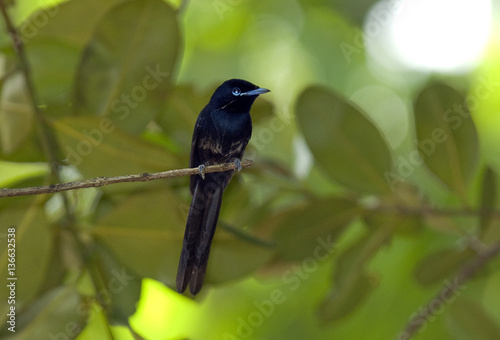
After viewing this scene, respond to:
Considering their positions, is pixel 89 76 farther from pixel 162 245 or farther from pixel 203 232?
pixel 203 232

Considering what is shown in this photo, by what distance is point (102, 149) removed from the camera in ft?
6.00

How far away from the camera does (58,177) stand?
1.87 meters

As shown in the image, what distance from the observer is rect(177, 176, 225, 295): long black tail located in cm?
137

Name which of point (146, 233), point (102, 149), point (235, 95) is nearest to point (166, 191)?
point (146, 233)

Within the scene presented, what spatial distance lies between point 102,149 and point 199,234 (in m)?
0.51

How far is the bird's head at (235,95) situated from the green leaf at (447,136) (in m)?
0.60

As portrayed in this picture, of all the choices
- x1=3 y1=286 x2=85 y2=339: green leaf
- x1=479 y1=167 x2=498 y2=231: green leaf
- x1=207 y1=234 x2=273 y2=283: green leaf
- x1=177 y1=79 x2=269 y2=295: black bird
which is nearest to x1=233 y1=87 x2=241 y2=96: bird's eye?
x1=177 y1=79 x2=269 y2=295: black bird

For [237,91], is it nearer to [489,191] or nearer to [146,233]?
[146,233]

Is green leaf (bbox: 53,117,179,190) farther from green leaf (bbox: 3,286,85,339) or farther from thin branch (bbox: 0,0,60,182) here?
green leaf (bbox: 3,286,85,339)

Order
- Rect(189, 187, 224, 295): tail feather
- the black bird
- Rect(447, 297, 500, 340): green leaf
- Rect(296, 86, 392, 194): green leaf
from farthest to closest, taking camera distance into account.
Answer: Rect(447, 297, 500, 340): green leaf → Rect(296, 86, 392, 194): green leaf → the black bird → Rect(189, 187, 224, 295): tail feather

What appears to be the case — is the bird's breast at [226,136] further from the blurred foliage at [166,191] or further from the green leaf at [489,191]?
the green leaf at [489,191]

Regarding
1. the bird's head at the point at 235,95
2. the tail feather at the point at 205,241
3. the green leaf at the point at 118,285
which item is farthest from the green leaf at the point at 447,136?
the green leaf at the point at 118,285

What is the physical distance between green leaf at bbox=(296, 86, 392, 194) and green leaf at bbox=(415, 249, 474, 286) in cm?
34

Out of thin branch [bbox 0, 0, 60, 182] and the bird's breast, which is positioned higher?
the bird's breast
